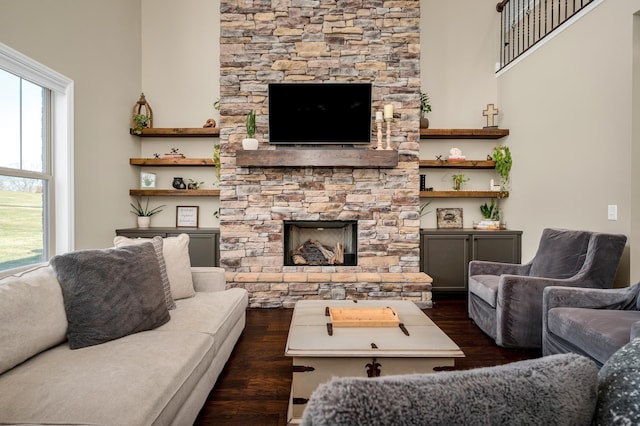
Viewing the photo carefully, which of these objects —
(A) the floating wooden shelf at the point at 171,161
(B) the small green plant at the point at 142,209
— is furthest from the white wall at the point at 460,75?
(B) the small green plant at the point at 142,209

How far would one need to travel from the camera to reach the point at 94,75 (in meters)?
3.69

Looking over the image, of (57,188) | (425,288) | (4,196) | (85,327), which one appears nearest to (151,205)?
(57,188)

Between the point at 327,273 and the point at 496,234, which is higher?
the point at 496,234

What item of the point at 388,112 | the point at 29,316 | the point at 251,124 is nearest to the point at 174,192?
the point at 251,124

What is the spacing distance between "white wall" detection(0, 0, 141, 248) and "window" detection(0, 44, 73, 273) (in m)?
0.13

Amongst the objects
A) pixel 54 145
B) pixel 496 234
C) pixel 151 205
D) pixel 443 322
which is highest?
pixel 54 145

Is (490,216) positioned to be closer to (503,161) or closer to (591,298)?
(503,161)

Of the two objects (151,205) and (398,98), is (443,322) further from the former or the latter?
(151,205)

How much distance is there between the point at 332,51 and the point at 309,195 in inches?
66.8

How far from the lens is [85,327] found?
171 cm

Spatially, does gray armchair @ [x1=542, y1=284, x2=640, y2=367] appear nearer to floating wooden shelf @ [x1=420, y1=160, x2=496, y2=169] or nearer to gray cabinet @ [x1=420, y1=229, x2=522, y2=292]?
gray cabinet @ [x1=420, y1=229, x2=522, y2=292]

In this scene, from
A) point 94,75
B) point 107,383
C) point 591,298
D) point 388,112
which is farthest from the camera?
point 388,112

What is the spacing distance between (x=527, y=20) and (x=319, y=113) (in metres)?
2.81

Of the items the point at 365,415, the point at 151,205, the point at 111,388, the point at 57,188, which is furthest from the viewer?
the point at 151,205
